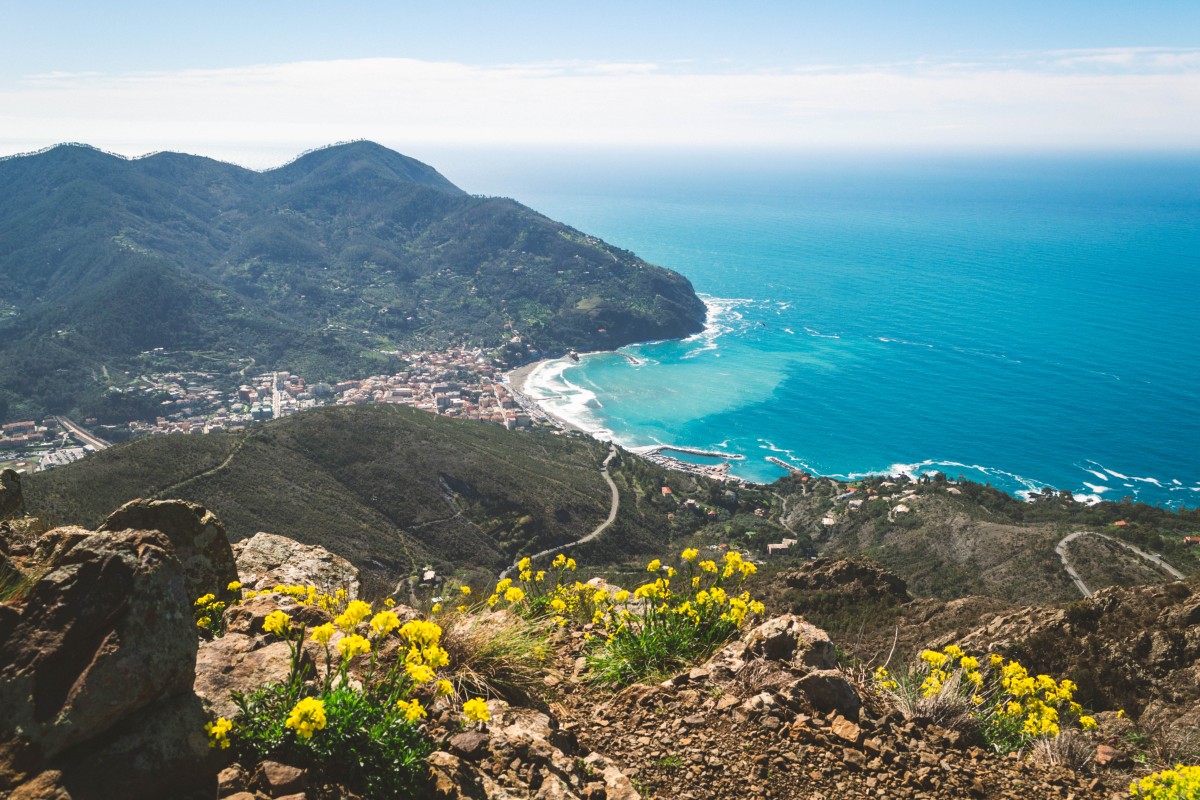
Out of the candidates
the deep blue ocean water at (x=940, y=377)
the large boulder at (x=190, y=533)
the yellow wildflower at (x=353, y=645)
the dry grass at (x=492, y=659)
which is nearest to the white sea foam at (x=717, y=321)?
the deep blue ocean water at (x=940, y=377)

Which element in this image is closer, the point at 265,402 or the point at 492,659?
the point at 492,659

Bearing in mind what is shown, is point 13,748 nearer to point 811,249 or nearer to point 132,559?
point 132,559

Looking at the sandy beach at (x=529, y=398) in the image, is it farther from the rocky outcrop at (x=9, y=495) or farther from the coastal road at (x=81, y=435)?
the rocky outcrop at (x=9, y=495)

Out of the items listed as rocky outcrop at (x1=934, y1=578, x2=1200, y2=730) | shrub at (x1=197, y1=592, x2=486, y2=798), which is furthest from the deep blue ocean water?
shrub at (x1=197, y1=592, x2=486, y2=798)

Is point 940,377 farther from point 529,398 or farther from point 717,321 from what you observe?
point 529,398

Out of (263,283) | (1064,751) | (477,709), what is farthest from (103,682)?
(263,283)

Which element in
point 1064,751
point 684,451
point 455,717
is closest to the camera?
point 455,717

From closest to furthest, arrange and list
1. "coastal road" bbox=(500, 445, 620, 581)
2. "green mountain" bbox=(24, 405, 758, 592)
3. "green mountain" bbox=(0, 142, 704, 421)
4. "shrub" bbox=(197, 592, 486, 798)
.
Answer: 1. "shrub" bbox=(197, 592, 486, 798)
2. "green mountain" bbox=(24, 405, 758, 592)
3. "coastal road" bbox=(500, 445, 620, 581)
4. "green mountain" bbox=(0, 142, 704, 421)

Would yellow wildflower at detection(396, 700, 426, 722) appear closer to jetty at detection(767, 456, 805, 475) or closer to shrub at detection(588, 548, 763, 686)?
shrub at detection(588, 548, 763, 686)
